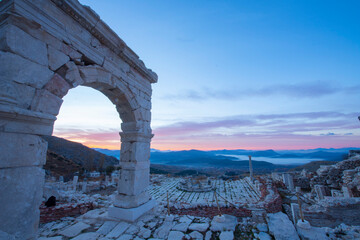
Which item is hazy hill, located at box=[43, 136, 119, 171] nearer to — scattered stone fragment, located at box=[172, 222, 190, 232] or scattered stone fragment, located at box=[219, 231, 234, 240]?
scattered stone fragment, located at box=[172, 222, 190, 232]

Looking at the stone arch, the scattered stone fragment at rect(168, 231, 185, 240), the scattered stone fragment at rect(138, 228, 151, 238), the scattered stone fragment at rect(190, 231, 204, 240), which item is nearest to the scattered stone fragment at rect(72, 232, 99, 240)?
the stone arch

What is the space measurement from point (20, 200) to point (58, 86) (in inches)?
70.9

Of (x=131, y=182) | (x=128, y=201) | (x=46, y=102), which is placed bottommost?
(x=128, y=201)

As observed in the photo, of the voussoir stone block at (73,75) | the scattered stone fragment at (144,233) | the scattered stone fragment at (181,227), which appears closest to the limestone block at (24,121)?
the voussoir stone block at (73,75)

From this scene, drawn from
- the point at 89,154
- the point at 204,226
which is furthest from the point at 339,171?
the point at 89,154

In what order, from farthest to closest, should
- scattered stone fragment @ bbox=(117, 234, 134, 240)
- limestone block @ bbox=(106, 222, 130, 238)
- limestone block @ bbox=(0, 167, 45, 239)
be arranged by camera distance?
limestone block @ bbox=(106, 222, 130, 238)
scattered stone fragment @ bbox=(117, 234, 134, 240)
limestone block @ bbox=(0, 167, 45, 239)

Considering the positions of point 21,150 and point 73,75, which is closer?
point 21,150

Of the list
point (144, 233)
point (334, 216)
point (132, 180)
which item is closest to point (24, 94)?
point (132, 180)

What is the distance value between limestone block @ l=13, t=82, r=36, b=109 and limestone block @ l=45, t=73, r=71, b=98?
0.77ft

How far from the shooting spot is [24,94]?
2389 millimetres

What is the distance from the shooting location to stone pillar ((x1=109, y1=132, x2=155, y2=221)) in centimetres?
445

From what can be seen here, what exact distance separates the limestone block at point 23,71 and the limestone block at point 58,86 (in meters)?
0.07

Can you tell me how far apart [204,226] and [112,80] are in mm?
4294

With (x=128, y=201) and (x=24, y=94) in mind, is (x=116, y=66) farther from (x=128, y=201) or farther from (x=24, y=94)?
(x=128, y=201)
